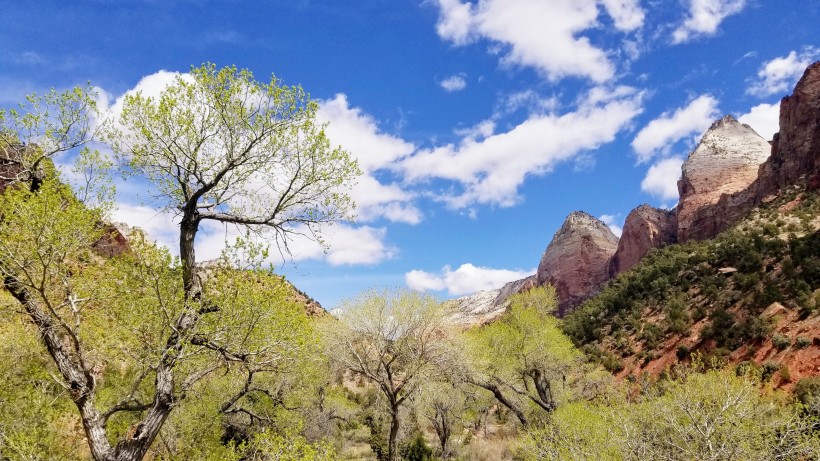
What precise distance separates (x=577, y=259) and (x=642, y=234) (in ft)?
54.4

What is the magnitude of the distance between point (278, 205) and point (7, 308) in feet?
20.8

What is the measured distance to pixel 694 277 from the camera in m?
48.1

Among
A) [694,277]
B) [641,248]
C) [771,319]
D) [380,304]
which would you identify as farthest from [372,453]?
[641,248]

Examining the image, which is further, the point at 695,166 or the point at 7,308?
the point at 695,166

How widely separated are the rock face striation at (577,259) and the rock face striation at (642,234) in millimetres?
4222

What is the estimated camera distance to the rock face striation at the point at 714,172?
6931 centimetres

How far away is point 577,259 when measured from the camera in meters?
95.3

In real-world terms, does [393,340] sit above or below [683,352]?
above

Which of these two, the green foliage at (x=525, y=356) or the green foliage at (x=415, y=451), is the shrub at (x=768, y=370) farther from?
the green foliage at (x=415, y=451)

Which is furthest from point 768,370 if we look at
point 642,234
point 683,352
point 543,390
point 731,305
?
point 642,234

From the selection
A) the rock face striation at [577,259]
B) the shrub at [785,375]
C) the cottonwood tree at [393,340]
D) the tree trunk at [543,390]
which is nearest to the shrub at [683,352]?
the shrub at [785,375]

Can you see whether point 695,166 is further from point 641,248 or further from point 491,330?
point 491,330

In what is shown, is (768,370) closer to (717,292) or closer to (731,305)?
(731,305)

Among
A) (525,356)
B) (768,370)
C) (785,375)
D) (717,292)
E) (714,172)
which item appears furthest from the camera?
(714,172)
